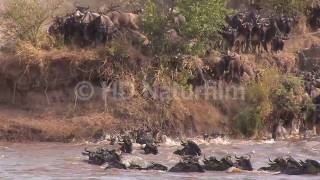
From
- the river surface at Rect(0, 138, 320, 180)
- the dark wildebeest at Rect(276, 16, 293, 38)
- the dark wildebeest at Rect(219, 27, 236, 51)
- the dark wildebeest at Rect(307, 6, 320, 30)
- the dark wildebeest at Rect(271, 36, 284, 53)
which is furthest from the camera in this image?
the dark wildebeest at Rect(307, 6, 320, 30)

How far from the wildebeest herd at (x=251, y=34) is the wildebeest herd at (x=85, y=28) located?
3.47 metres

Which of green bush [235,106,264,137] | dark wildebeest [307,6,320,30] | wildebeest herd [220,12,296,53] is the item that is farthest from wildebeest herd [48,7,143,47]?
dark wildebeest [307,6,320,30]

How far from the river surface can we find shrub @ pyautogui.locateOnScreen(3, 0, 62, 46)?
3.88 metres

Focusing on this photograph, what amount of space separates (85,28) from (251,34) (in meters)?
6.13

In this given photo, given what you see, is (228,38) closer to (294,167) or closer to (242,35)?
(242,35)

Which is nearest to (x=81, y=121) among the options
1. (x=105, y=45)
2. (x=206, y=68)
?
(x=105, y=45)

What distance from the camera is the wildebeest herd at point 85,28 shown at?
73.2 ft

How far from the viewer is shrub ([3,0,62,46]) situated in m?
22.3

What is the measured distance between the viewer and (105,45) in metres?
22.1

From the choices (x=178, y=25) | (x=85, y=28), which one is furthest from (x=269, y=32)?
(x=85, y=28)

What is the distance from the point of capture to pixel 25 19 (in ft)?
73.2

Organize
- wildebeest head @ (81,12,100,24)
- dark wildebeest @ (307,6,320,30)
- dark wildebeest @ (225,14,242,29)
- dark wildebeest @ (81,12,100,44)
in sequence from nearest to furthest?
dark wildebeest @ (81,12,100,44)
wildebeest head @ (81,12,100,24)
dark wildebeest @ (225,14,242,29)
dark wildebeest @ (307,6,320,30)

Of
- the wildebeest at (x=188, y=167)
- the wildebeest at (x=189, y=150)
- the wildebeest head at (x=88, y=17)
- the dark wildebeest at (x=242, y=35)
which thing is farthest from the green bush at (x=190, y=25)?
Answer: the wildebeest at (x=188, y=167)

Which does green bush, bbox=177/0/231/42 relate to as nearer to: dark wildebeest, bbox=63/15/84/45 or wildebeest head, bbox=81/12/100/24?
wildebeest head, bbox=81/12/100/24
